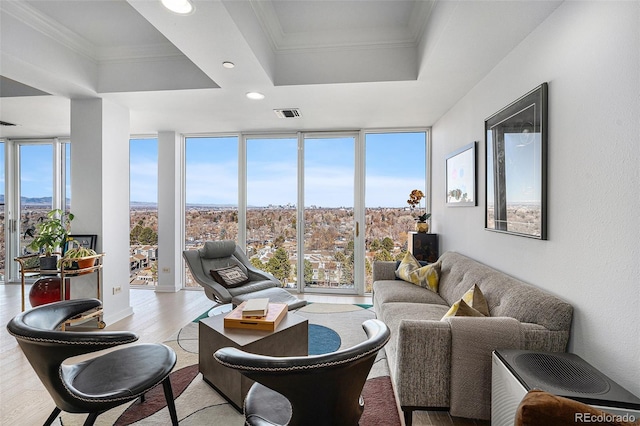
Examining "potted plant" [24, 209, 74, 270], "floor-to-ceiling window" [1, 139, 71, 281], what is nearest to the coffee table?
"potted plant" [24, 209, 74, 270]

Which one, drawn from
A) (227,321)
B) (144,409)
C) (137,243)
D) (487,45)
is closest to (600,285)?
(487,45)

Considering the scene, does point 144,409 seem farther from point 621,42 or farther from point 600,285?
point 621,42

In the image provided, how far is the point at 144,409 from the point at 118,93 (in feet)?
9.44

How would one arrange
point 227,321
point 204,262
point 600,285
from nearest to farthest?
point 600,285 < point 227,321 < point 204,262

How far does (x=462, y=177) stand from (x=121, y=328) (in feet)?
12.6

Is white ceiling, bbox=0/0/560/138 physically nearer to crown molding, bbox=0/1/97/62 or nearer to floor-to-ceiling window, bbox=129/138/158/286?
crown molding, bbox=0/1/97/62

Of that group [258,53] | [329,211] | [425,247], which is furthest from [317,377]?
[329,211]

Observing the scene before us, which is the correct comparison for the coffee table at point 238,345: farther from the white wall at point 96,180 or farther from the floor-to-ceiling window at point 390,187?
the floor-to-ceiling window at point 390,187

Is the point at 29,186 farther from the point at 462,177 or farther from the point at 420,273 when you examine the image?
the point at 462,177

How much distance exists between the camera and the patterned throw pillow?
3114 millimetres

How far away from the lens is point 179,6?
1780 mm

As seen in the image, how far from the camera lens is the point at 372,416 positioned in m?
1.91

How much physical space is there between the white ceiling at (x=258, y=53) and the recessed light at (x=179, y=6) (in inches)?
1.4

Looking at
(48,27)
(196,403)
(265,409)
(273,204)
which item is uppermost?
(48,27)
